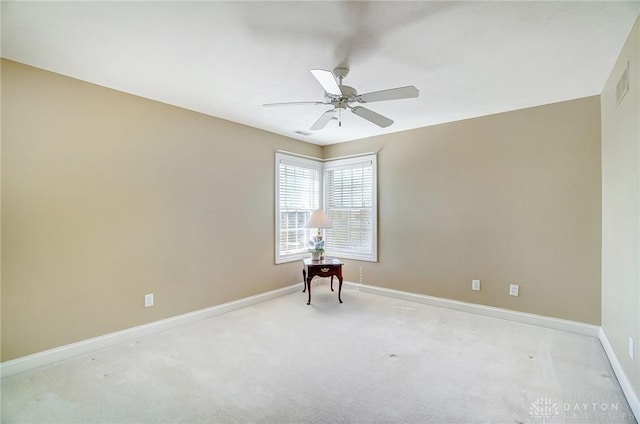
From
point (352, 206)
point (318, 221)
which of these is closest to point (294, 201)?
point (318, 221)

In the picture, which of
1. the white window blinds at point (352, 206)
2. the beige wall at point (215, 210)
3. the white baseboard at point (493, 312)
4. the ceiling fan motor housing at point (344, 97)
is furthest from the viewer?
the white window blinds at point (352, 206)

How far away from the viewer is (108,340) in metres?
2.82

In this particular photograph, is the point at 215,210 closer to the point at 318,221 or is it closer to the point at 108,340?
the point at 318,221

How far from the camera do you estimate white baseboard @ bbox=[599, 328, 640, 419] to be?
1.85m

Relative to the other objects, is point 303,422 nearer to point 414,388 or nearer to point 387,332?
point 414,388

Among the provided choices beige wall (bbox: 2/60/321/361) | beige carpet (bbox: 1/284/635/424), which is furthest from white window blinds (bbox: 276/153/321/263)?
beige carpet (bbox: 1/284/635/424)

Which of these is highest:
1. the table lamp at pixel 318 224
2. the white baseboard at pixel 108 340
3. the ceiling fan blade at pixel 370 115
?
the ceiling fan blade at pixel 370 115

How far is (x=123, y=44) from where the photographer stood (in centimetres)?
211

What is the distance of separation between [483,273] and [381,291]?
1.46 meters

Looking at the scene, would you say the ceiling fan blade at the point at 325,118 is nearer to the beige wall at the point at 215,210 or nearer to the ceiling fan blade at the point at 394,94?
the ceiling fan blade at the point at 394,94

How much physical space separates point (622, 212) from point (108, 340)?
4.47 meters

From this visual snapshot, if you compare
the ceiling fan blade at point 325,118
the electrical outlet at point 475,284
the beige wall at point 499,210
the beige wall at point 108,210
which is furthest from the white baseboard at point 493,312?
the ceiling fan blade at point 325,118

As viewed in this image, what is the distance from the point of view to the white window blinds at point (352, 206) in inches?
188

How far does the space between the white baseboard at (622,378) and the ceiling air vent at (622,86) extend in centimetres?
200
